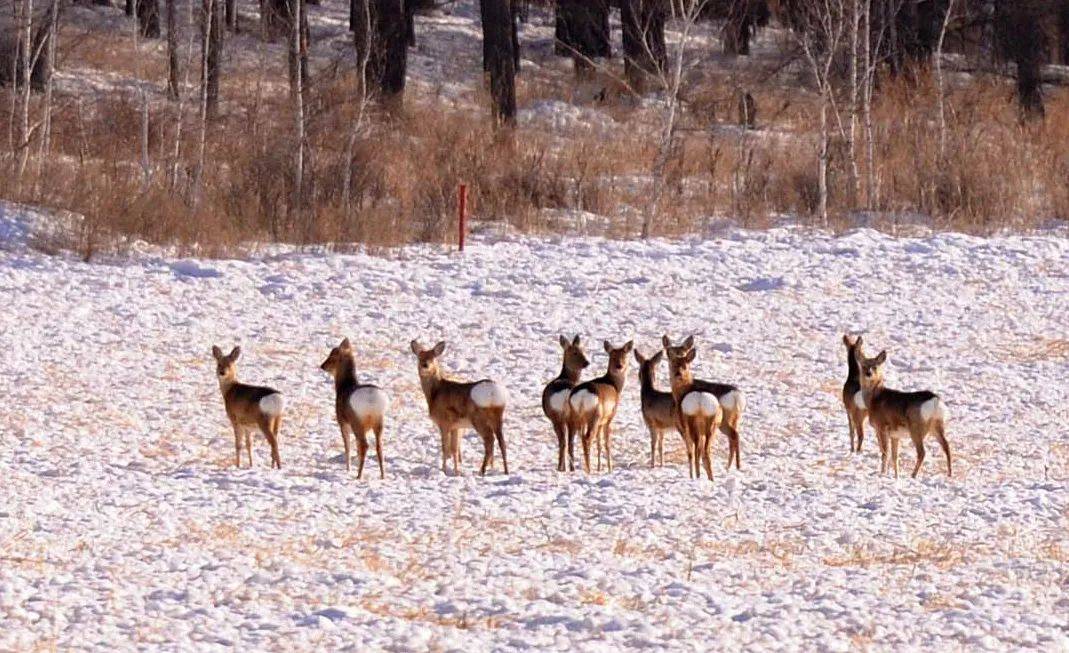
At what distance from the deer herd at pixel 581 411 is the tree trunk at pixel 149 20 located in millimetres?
30435

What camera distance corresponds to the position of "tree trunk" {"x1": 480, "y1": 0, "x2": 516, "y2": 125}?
3484 centimetres

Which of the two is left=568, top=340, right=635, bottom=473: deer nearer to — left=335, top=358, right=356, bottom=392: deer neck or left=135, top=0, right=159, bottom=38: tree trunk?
left=335, top=358, right=356, bottom=392: deer neck

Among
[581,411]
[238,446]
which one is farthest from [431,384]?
[238,446]

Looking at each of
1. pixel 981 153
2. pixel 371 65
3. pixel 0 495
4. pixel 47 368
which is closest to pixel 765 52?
pixel 371 65

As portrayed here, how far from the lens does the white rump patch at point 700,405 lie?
12109 mm

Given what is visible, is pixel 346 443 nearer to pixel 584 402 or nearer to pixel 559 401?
pixel 559 401

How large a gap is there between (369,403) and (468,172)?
15115 mm

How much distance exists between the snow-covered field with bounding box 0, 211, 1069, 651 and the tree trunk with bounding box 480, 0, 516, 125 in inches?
453

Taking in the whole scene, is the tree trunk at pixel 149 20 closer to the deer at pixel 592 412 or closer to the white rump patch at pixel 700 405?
the deer at pixel 592 412

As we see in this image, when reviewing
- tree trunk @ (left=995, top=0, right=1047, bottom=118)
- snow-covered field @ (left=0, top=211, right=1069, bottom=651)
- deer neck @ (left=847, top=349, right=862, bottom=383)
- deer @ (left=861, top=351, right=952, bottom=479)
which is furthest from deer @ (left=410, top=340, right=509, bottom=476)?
tree trunk @ (left=995, top=0, right=1047, bottom=118)

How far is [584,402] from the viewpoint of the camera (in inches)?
493

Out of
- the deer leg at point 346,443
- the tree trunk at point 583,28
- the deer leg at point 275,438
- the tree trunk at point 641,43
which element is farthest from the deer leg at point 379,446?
the tree trunk at point 583,28

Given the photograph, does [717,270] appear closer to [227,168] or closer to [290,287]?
[290,287]

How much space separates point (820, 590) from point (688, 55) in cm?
3676
